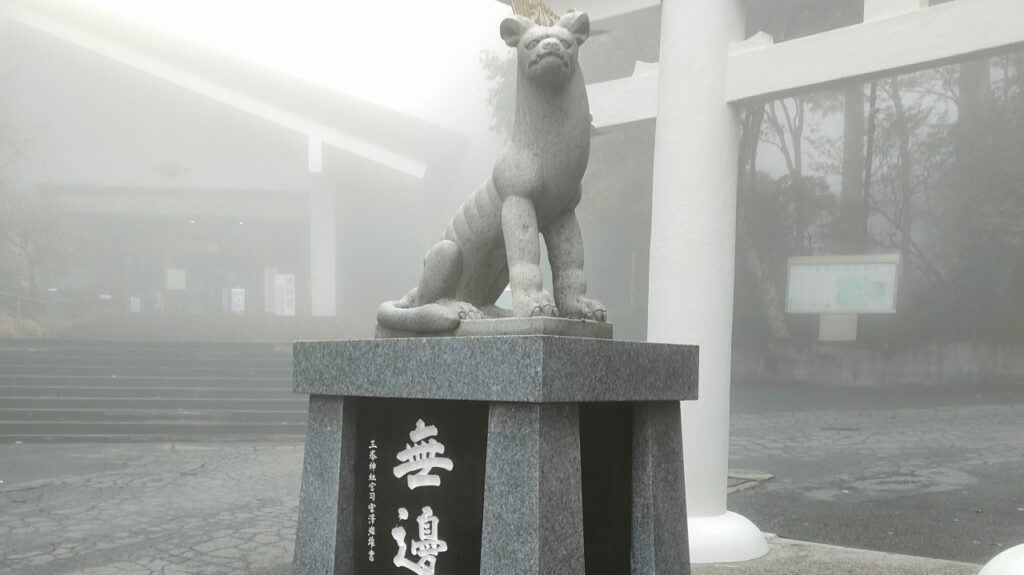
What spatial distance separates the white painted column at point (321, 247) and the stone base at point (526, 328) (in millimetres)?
12482

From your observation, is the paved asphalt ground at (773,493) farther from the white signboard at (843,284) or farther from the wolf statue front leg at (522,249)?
the wolf statue front leg at (522,249)

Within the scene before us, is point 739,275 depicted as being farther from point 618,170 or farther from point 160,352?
point 160,352

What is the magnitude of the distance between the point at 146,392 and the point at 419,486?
9.83 meters

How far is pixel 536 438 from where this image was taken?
2246 millimetres

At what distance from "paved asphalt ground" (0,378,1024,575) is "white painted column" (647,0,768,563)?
18.4 inches

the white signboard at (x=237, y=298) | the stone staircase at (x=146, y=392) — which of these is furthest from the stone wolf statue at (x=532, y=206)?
the white signboard at (x=237, y=298)

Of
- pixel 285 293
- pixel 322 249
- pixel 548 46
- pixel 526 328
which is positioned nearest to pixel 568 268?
pixel 526 328

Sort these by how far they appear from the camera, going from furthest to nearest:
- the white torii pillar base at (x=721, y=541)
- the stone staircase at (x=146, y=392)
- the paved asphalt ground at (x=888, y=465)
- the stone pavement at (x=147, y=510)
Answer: the stone staircase at (x=146, y=392)
the paved asphalt ground at (x=888, y=465)
the stone pavement at (x=147, y=510)
the white torii pillar base at (x=721, y=541)

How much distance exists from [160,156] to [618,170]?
8.98 metres

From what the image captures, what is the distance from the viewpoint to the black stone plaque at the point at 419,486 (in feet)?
8.23

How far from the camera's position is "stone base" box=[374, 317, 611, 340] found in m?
2.46

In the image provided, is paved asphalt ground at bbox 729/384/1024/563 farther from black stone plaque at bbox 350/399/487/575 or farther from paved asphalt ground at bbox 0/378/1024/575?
black stone plaque at bbox 350/399/487/575

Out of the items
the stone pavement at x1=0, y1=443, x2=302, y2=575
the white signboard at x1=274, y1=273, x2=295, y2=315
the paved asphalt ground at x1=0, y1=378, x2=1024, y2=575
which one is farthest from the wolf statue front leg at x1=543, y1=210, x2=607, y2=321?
the white signboard at x1=274, y1=273, x2=295, y2=315

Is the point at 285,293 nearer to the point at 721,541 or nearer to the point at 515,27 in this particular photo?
the point at 721,541
